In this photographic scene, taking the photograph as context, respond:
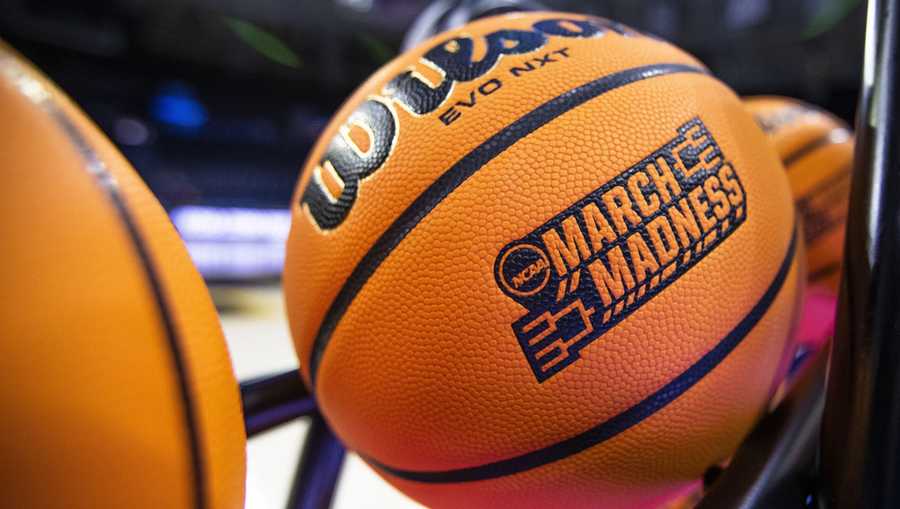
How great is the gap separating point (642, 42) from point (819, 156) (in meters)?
0.44

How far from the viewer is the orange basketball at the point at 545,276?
41cm

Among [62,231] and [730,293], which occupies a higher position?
[62,231]

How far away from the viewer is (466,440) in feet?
1.41

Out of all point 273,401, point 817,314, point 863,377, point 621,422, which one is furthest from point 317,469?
point 817,314

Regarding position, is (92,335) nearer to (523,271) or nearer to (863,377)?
(523,271)

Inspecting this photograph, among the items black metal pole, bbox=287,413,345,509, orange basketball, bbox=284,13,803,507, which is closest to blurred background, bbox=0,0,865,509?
black metal pole, bbox=287,413,345,509

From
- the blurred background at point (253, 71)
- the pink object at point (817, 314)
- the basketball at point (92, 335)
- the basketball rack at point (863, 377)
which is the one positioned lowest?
the pink object at point (817, 314)

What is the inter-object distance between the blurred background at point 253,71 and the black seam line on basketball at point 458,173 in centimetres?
380

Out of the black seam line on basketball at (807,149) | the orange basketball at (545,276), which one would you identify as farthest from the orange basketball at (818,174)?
the orange basketball at (545,276)

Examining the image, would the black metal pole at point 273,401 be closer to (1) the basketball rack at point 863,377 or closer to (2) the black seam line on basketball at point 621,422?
(2) the black seam line on basketball at point 621,422

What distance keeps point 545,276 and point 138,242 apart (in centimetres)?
23

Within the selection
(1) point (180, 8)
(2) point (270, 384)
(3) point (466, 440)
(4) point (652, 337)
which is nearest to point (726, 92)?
(4) point (652, 337)

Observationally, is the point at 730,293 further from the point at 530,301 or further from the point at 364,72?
the point at 364,72

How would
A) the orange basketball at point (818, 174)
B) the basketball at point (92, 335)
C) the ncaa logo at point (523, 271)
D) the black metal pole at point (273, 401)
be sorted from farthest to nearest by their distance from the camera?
1. the orange basketball at point (818, 174)
2. the black metal pole at point (273, 401)
3. the ncaa logo at point (523, 271)
4. the basketball at point (92, 335)
